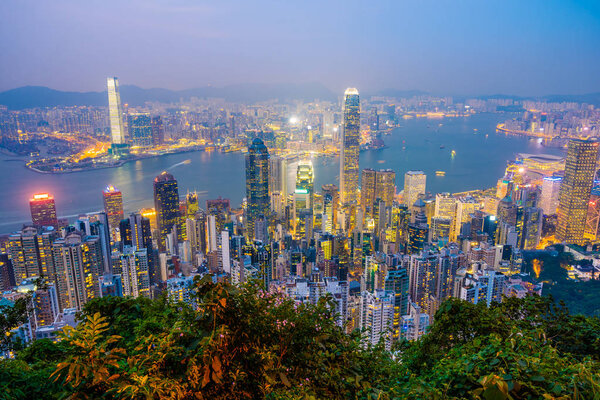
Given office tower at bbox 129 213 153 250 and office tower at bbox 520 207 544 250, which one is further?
office tower at bbox 520 207 544 250

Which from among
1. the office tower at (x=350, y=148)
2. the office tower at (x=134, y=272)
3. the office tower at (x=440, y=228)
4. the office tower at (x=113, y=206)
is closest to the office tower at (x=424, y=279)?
the office tower at (x=440, y=228)

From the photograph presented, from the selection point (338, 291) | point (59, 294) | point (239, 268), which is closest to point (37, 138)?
point (59, 294)

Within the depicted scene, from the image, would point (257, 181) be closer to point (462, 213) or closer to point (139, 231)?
point (139, 231)

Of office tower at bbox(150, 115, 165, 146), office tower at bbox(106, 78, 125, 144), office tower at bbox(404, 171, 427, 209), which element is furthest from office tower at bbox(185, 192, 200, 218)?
office tower at bbox(404, 171, 427, 209)

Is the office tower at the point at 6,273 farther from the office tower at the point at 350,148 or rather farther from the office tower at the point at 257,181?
the office tower at the point at 350,148

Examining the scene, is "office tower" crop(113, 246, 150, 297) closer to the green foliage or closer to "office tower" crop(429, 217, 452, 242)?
the green foliage

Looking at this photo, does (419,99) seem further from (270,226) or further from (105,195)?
(105,195)

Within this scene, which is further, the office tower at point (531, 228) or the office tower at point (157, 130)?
the office tower at point (157, 130)
